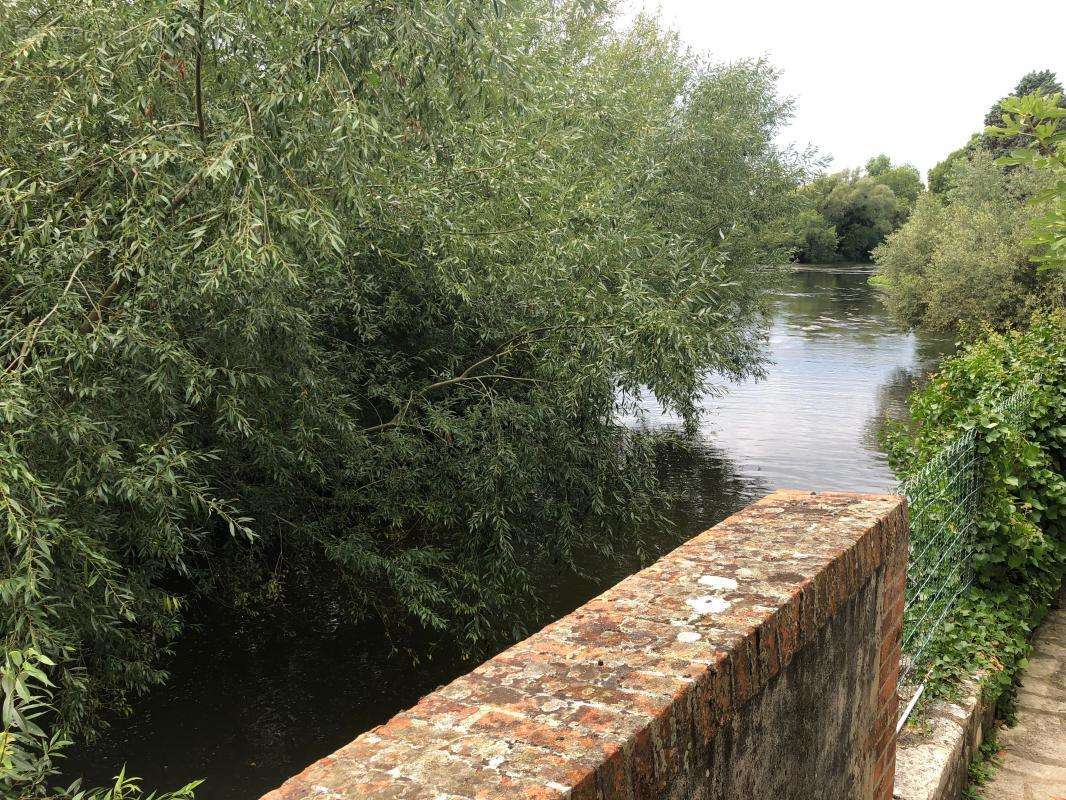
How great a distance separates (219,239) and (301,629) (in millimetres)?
5918

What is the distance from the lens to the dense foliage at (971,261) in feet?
86.7

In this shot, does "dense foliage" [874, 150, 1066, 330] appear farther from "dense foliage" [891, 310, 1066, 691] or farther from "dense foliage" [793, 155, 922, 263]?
"dense foliage" [793, 155, 922, 263]

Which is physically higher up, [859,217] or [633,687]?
[859,217]

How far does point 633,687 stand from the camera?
1.98 m

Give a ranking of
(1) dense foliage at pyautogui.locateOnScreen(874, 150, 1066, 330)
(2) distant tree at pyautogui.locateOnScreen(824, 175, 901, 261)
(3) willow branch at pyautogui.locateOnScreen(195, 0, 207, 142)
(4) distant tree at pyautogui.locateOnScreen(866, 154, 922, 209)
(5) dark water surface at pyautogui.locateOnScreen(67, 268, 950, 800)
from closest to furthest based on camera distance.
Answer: (3) willow branch at pyautogui.locateOnScreen(195, 0, 207, 142)
(5) dark water surface at pyautogui.locateOnScreen(67, 268, 950, 800)
(1) dense foliage at pyautogui.locateOnScreen(874, 150, 1066, 330)
(2) distant tree at pyautogui.locateOnScreen(824, 175, 901, 261)
(4) distant tree at pyautogui.locateOnScreen(866, 154, 922, 209)

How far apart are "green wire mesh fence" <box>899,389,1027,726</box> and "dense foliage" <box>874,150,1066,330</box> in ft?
62.4

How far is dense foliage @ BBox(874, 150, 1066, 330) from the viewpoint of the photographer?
2644 centimetres

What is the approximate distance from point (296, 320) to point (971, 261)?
25.8 meters

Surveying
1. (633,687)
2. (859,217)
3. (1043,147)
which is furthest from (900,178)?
(633,687)

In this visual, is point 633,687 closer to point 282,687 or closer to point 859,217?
point 282,687

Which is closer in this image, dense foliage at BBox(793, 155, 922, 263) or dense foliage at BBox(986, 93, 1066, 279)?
dense foliage at BBox(986, 93, 1066, 279)

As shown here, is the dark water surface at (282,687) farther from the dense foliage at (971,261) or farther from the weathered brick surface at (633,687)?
the dense foliage at (971,261)

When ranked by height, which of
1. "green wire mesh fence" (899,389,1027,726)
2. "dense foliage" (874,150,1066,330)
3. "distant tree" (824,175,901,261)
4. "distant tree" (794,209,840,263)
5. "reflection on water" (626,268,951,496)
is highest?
"distant tree" (824,175,901,261)

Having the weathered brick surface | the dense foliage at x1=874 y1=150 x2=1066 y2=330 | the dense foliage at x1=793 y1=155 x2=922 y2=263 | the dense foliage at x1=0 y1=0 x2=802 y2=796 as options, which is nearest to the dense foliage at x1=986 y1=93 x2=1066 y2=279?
the dense foliage at x1=0 y1=0 x2=802 y2=796
